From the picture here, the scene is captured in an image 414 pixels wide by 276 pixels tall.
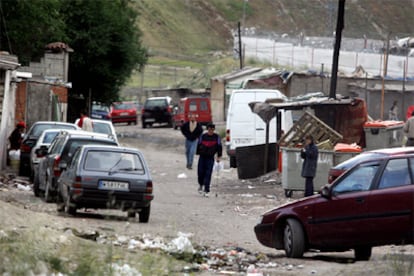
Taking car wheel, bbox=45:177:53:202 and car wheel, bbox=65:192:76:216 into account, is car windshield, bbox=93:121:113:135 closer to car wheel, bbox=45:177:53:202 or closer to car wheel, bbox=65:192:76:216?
car wheel, bbox=45:177:53:202

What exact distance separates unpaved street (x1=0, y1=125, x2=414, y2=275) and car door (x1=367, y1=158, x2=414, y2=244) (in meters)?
0.25

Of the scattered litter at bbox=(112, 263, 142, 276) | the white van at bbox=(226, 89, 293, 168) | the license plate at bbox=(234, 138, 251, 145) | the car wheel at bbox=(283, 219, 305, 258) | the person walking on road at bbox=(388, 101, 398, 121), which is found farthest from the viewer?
the person walking on road at bbox=(388, 101, 398, 121)

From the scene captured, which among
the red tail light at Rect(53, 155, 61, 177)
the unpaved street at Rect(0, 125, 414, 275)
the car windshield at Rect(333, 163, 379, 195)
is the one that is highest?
the car windshield at Rect(333, 163, 379, 195)

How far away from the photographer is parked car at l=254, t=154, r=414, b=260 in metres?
13.5

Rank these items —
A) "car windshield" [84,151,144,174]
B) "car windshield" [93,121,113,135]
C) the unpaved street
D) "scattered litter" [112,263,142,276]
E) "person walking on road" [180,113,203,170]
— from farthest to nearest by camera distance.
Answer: "person walking on road" [180,113,203,170] → "car windshield" [93,121,113,135] → "car windshield" [84,151,144,174] → the unpaved street → "scattered litter" [112,263,142,276]

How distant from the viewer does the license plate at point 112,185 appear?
1828 centimetres

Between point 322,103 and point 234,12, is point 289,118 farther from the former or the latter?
point 234,12

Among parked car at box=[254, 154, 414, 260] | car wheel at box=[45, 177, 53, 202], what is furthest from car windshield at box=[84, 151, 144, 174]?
parked car at box=[254, 154, 414, 260]

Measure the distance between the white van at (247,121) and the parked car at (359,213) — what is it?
16.6 meters

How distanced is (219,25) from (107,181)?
5289 inches

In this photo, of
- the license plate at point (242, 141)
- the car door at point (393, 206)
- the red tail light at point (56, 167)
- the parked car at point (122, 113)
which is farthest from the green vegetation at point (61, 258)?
the parked car at point (122, 113)

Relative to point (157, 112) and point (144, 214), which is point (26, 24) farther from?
point (144, 214)

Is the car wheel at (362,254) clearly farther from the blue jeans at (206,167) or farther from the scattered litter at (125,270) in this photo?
the blue jeans at (206,167)

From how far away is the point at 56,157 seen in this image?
71.7ft
